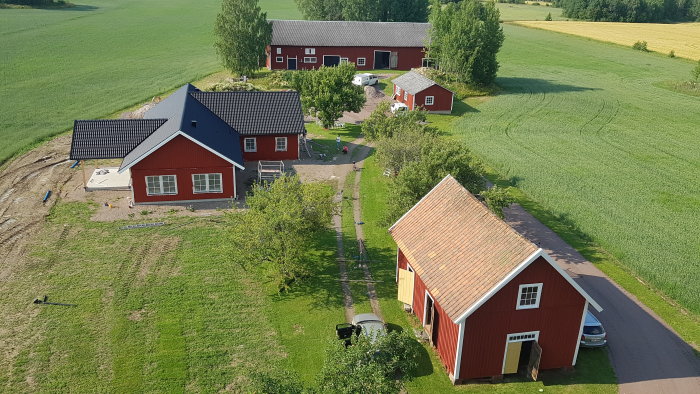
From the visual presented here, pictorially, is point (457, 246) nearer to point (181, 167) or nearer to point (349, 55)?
point (181, 167)

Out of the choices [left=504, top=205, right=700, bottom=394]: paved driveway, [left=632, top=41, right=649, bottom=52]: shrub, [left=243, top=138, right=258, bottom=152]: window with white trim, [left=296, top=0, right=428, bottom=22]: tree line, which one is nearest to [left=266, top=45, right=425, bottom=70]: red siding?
[left=296, top=0, right=428, bottom=22]: tree line

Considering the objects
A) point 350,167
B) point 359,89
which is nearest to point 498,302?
point 350,167

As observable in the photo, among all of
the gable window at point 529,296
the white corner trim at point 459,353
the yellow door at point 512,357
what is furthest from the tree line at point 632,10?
the white corner trim at point 459,353

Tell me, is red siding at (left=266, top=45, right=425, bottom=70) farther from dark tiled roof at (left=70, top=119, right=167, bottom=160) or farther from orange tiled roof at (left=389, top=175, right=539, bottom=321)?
orange tiled roof at (left=389, top=175, right=539, bottom=321)

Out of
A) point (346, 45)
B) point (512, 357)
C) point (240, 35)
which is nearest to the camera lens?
point (512, 357)

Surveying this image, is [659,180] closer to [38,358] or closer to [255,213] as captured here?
[255,213]

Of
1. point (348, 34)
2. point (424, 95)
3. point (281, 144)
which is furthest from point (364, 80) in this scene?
point (281, 144)
